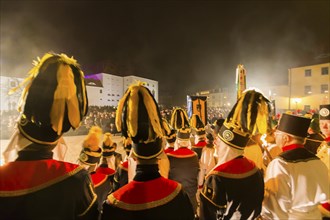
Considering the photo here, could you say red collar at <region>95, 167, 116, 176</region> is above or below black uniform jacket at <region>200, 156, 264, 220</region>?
below

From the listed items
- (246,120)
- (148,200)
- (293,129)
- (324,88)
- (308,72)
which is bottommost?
(148,200)

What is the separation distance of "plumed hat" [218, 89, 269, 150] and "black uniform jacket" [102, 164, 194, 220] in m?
1.09

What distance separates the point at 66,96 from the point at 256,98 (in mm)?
2372

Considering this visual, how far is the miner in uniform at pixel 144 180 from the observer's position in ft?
6.45

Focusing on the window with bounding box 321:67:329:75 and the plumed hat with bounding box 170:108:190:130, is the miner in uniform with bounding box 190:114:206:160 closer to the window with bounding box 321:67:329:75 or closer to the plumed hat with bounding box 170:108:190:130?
the plumed hat with bounding box 170:108:190:130

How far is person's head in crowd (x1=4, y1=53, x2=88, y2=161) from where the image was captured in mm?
1811

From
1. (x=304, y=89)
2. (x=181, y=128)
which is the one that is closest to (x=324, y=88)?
(x=304, y=89)

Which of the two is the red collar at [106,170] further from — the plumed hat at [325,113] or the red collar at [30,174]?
the plumed hat at [325,113]

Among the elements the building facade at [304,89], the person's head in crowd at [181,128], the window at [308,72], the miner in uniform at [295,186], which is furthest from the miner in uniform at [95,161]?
the window at [308,72]

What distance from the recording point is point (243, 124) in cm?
286

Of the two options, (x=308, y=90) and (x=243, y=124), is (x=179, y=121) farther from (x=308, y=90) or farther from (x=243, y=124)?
(x=308, y=90)

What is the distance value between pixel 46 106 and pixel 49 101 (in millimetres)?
49

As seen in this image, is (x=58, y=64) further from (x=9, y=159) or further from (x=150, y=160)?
(x=150, y=160)

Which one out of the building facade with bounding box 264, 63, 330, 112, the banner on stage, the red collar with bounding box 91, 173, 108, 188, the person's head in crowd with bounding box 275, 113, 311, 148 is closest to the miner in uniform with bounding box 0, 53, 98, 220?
the red collar with bounding box 91, 173, 108, 188
